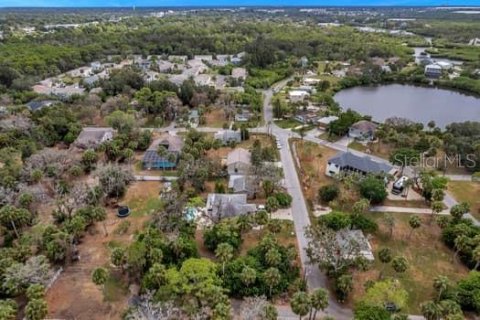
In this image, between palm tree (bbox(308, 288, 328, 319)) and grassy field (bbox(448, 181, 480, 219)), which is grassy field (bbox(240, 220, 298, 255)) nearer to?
palm tree (bbox(308, 288, 328, 319))

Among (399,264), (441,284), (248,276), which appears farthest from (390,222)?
(248,276)

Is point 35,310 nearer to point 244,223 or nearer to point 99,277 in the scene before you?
point 99,277

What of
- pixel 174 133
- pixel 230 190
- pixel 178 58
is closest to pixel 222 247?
pixel 230 190

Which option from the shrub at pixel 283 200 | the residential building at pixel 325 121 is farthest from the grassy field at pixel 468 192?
the residential building at pixel 325 121

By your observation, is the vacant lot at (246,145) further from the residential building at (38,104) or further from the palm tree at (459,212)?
the residential building at (38,104)

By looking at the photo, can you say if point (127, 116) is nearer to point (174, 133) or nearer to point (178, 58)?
point (174, 133)

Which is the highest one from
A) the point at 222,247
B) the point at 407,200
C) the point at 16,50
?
the point at 16,50
